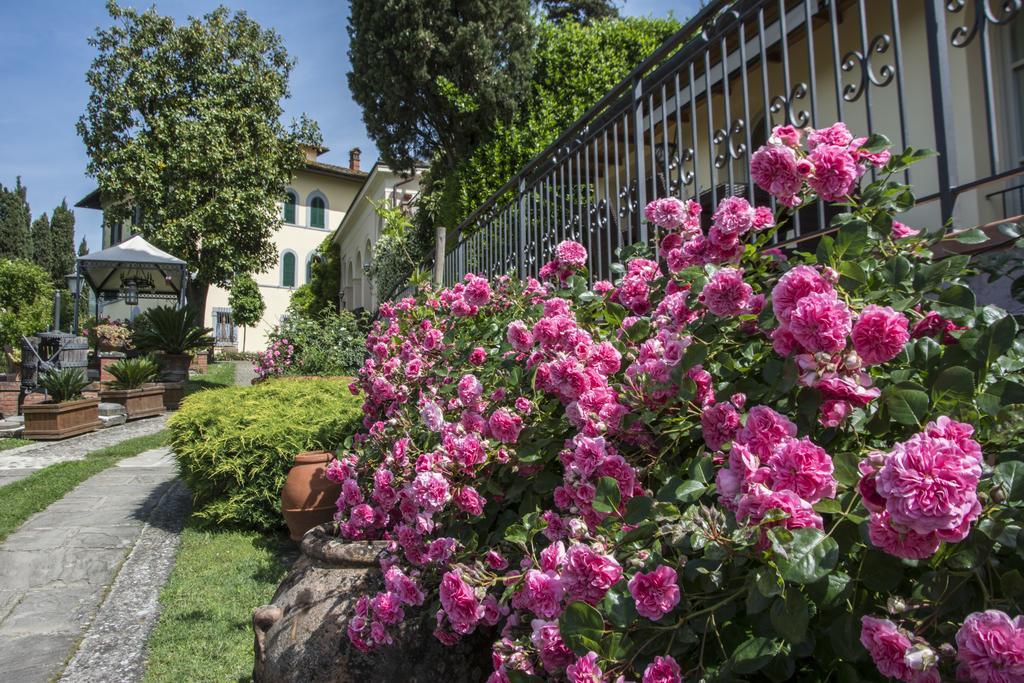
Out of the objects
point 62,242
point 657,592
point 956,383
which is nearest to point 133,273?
point 657,592

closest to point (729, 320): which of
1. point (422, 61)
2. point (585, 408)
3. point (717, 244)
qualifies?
point (717, 244)

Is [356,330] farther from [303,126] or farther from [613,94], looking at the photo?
[303,126]

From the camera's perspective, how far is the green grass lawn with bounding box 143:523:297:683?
9.30 feet

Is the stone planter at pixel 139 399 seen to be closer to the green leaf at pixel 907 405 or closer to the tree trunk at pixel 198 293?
the tree trunk at pixel 198 293

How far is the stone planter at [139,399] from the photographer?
38.7ft

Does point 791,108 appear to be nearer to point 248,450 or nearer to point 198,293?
point 248,450

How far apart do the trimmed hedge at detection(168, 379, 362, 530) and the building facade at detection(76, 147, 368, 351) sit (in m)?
29.4

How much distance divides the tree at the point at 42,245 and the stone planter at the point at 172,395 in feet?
127

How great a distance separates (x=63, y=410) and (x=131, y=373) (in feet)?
6.92

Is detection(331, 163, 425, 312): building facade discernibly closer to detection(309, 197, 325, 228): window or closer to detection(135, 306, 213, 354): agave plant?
detection(309, 197, 325, 228): window

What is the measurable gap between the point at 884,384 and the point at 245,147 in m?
20.5

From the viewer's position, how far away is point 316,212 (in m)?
34.4

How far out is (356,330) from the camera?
10.8m

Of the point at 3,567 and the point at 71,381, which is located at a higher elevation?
the point at 71,381
